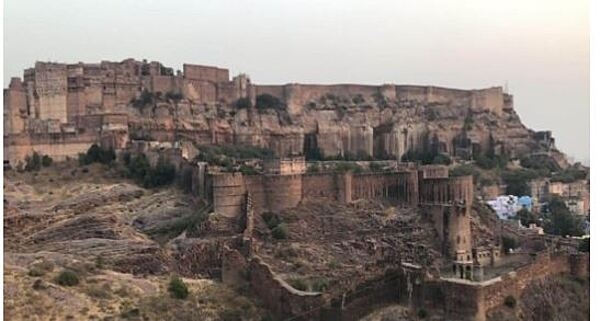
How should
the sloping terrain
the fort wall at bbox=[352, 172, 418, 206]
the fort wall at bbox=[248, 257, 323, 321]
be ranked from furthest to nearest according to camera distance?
the fort wall at bbox=[352, 172, 418, 206]
the fort wall at bbox=[248, 257, 323, 321]
the sloping terrain

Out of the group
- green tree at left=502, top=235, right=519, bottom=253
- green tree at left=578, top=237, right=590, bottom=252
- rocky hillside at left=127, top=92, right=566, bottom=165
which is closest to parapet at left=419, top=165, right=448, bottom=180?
green tree at left=502, top=235, right=519, bottom=253

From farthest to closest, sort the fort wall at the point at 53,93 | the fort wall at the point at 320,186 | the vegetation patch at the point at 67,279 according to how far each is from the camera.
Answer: the fort wall at the point at 53,93, the fort wall at the point at 320,186, the vegetation patch at the point at 67,279

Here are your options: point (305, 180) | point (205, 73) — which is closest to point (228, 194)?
point (305, 180)

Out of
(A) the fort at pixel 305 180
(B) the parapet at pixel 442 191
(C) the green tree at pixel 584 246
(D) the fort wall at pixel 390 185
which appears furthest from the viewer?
(B) the parapet at pixel 442 191

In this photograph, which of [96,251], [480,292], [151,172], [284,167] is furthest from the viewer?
[284,167]

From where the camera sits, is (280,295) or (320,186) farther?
(320,186)

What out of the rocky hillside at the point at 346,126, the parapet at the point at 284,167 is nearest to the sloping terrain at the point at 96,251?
the parapet at the point at 284,167

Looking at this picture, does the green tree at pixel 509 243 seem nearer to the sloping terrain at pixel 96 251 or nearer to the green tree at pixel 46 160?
the sloping terrain at pixel 96 251

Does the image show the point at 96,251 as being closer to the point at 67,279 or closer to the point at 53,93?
the point at 67,279

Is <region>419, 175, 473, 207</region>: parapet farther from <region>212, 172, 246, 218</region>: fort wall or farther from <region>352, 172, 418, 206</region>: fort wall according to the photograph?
<region>212, 172, 246, 218</region>: fort wall

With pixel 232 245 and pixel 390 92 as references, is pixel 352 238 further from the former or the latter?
pixel 390 92

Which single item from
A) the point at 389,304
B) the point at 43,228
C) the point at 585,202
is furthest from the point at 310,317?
the point at 585,202

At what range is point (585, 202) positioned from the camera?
48.5 ft

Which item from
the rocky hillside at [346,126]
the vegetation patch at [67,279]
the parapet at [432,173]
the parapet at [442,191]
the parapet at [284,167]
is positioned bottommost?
the vegetation patch at [67,279]
